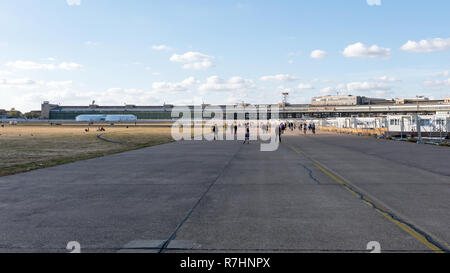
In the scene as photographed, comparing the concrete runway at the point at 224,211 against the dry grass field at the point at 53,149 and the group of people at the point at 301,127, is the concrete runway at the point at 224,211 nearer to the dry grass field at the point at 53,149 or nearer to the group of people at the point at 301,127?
the dry grass field at the point at 53,149

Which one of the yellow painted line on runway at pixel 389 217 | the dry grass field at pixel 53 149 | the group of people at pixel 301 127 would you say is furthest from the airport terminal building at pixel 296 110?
the yellow painted line on runway at pixel 389 217

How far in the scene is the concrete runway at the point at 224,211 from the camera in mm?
5570

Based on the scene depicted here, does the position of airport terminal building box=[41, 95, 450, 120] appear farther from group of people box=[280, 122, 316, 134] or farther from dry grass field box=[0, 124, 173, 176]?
dry grass field box=[0, 124, 173, 176]

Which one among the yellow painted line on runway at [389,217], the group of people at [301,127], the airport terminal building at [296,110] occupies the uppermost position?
the airport terminal building at [296,110]

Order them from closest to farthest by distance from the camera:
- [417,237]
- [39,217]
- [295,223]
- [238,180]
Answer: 1. [417,237]
2. [295,223]
3. [39,217]
4. [238,180]

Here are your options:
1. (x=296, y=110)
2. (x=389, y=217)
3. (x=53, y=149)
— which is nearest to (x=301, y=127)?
(x=53, y=149)

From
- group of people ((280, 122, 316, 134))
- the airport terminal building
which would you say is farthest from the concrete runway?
the airport terminal building

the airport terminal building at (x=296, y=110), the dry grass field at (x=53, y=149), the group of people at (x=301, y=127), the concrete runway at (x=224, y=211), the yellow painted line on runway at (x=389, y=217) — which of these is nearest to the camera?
the yellow painted line on runway at (x=389, y=217)

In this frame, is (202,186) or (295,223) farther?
(202,186)
